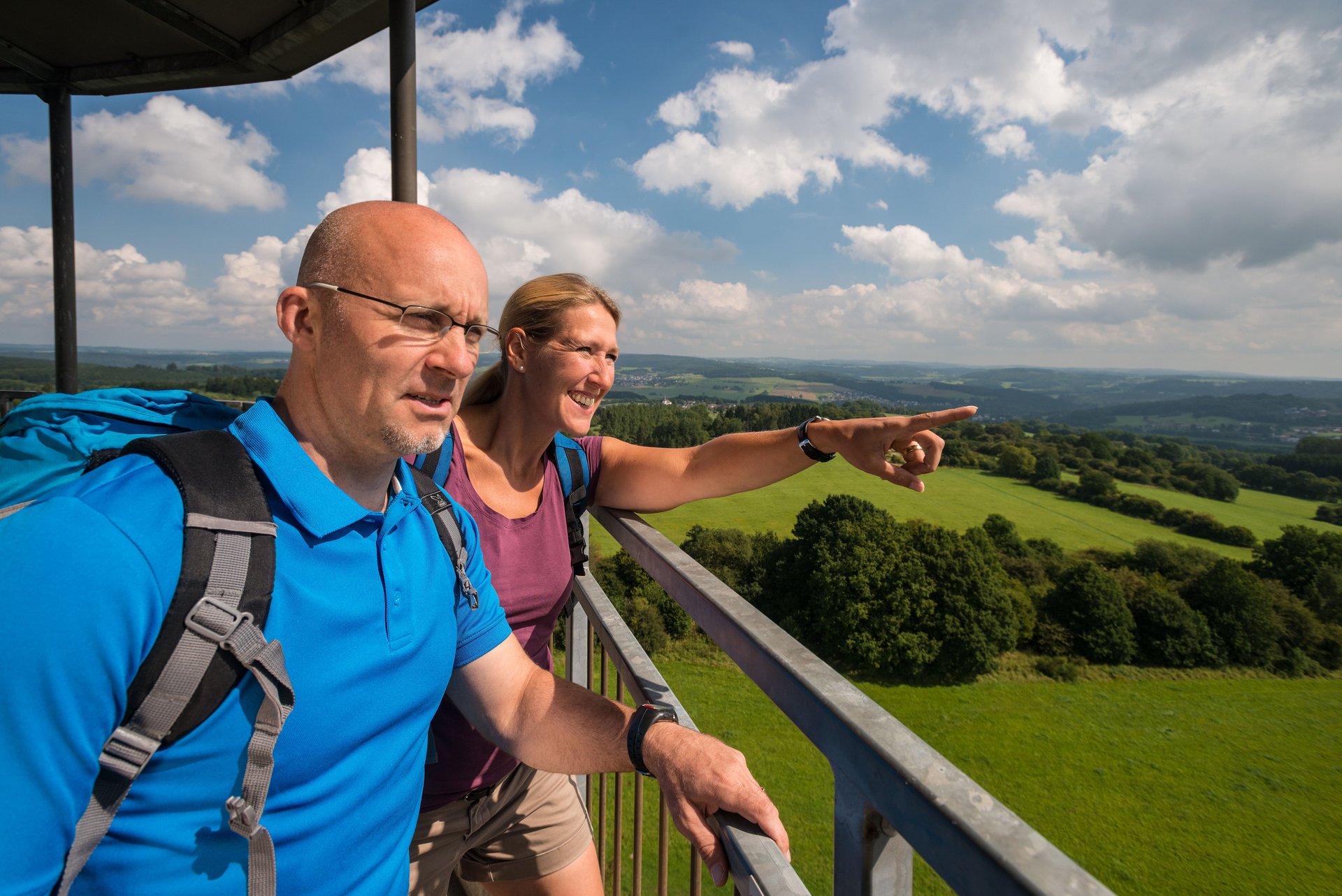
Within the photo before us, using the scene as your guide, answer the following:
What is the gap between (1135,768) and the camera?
30.5 metres

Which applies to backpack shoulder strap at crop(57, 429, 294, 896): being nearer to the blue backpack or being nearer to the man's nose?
the man's nose

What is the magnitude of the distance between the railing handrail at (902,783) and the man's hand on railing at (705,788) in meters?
0.14

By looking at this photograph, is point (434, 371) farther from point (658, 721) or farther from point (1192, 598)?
point (1192, 598)

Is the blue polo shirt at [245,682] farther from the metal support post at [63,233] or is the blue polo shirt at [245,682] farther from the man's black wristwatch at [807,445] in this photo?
the metal support post at [63,233]

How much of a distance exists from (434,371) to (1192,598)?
101 ft

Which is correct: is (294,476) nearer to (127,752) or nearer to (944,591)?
(127,752)

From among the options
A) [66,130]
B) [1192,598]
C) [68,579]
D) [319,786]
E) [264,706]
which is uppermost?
[66,130]

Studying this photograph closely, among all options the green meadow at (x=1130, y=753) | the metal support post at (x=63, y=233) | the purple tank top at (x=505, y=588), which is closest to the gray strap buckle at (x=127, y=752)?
the purple tank top at (x=505, y=588)

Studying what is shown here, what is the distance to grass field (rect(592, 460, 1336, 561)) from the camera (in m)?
33.2

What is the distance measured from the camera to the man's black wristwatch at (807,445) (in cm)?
212

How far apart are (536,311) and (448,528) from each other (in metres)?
0.90

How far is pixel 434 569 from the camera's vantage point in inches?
49.4

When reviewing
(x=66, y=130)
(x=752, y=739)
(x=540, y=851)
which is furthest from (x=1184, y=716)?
(x=66, y=130)

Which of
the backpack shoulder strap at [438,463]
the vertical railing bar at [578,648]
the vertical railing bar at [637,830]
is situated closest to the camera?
the vertical railing bar at [637,830]
